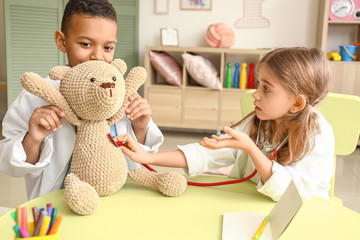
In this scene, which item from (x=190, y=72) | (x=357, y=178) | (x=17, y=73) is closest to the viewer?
(x=357, y=178)

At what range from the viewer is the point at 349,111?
1.16 meters

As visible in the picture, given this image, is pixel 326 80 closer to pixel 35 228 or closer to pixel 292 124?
pixel 292 124

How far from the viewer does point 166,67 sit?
3830 millimetres

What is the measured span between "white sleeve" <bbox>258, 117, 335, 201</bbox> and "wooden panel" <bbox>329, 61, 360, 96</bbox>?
2.81 metres

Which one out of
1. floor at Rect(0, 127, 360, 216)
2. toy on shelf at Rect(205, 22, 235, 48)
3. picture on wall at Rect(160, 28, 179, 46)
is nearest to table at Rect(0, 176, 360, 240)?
floor at Rect(0, 127, 360, 216)

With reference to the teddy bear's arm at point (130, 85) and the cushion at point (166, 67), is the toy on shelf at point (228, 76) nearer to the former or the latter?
the cushion at point (166, 67)

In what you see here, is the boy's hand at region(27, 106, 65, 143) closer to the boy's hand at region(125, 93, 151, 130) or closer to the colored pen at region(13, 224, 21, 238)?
the boy's hand at region(125, 93, 151, 130)

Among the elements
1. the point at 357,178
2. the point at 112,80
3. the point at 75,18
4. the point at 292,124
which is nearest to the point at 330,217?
the point at 292,124

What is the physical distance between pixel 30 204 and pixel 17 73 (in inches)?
116

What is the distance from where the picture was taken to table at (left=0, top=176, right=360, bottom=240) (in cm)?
69

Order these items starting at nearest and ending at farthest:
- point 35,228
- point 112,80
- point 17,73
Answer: point 35,228 → point 112,80 → point 17,73

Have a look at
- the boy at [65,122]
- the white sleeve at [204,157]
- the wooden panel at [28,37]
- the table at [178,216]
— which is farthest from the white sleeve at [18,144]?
the wooden panel at [28,37]

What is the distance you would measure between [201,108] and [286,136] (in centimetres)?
282

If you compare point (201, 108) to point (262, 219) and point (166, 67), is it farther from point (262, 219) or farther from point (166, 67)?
point (262, 219)
